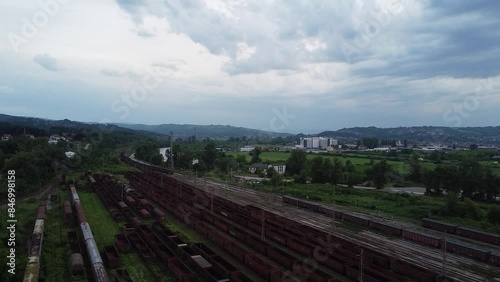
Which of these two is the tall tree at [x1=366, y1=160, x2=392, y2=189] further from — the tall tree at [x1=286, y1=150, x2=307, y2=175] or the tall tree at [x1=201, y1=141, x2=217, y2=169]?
the tall tree at [x1=201, y1=141, x2=217, y2=169]

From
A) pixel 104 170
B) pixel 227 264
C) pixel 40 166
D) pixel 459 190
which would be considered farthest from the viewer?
pixel 104 170

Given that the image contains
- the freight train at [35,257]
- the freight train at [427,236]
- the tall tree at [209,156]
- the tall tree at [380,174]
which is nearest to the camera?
the freight train at [35,257]

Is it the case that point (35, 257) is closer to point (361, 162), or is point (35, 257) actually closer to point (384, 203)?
point (384, 203)

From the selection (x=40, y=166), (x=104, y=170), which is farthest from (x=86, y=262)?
(x=104, y=170)

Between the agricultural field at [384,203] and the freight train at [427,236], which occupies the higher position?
the freight train at [427,236]

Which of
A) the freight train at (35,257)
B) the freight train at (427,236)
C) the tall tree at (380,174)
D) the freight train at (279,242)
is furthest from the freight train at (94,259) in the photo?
the tall tree at (380,174)

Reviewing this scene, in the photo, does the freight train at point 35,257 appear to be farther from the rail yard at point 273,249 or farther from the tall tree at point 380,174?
the tall tree at point 380,174

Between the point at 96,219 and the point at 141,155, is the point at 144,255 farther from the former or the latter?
the point at 141,155

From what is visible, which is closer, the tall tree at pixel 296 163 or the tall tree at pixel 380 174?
the tall tree at pixel 380 174

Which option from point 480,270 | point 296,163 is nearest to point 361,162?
point 296,163
